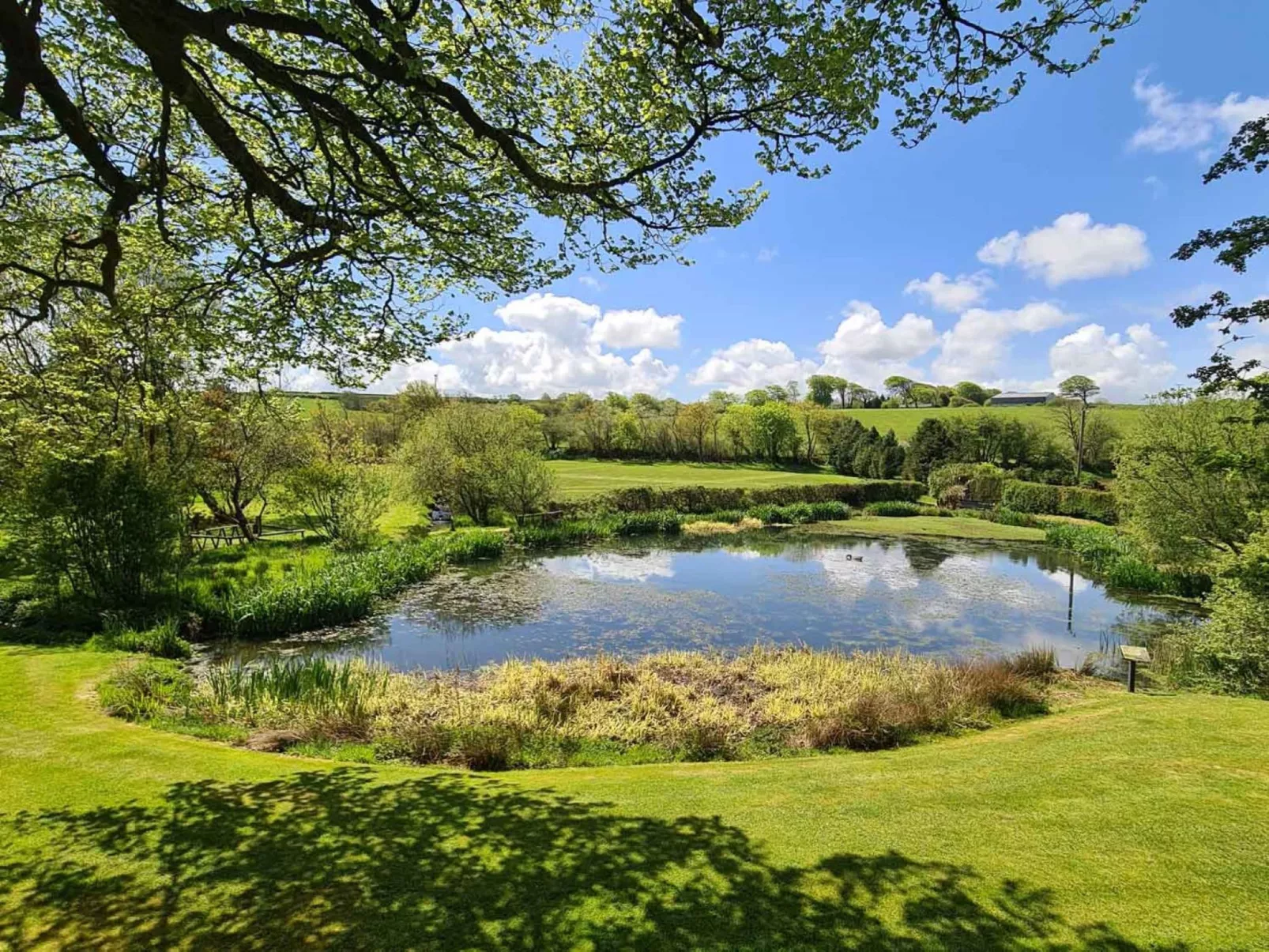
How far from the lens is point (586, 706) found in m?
10.3

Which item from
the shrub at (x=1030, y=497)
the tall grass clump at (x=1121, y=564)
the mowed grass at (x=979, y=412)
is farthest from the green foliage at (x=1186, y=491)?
the mowed grass at (x=979, y=412)

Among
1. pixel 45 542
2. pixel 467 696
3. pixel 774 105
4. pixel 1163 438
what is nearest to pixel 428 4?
pixel 774 105

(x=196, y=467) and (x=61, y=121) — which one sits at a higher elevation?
(x=61, y=121)

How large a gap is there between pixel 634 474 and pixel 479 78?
164 feet

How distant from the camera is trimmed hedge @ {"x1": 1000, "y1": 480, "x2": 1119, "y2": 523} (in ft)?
123

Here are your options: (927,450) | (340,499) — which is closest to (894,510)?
(927,450)

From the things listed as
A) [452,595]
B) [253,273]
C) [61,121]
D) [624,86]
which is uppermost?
[624,86]

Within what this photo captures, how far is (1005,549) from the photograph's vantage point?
31.6m

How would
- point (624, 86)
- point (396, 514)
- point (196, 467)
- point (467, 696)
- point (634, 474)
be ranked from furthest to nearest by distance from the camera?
point (634, 474)
point (396, 514)
point (196, 467)
point (467, 696)
point (624, 86)

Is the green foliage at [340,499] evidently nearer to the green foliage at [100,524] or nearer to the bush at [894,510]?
the green foliage at [100,524]

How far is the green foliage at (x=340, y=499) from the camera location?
2147cm

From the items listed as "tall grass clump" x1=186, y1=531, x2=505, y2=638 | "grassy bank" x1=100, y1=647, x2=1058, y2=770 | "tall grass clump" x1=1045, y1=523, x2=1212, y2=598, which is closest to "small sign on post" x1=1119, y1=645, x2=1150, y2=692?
"grassy bank" x1=100, y1=647, x2=1058, y2=770

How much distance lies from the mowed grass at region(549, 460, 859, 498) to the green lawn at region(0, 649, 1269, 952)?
105 feet

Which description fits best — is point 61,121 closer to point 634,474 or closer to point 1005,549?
point 1005,549
